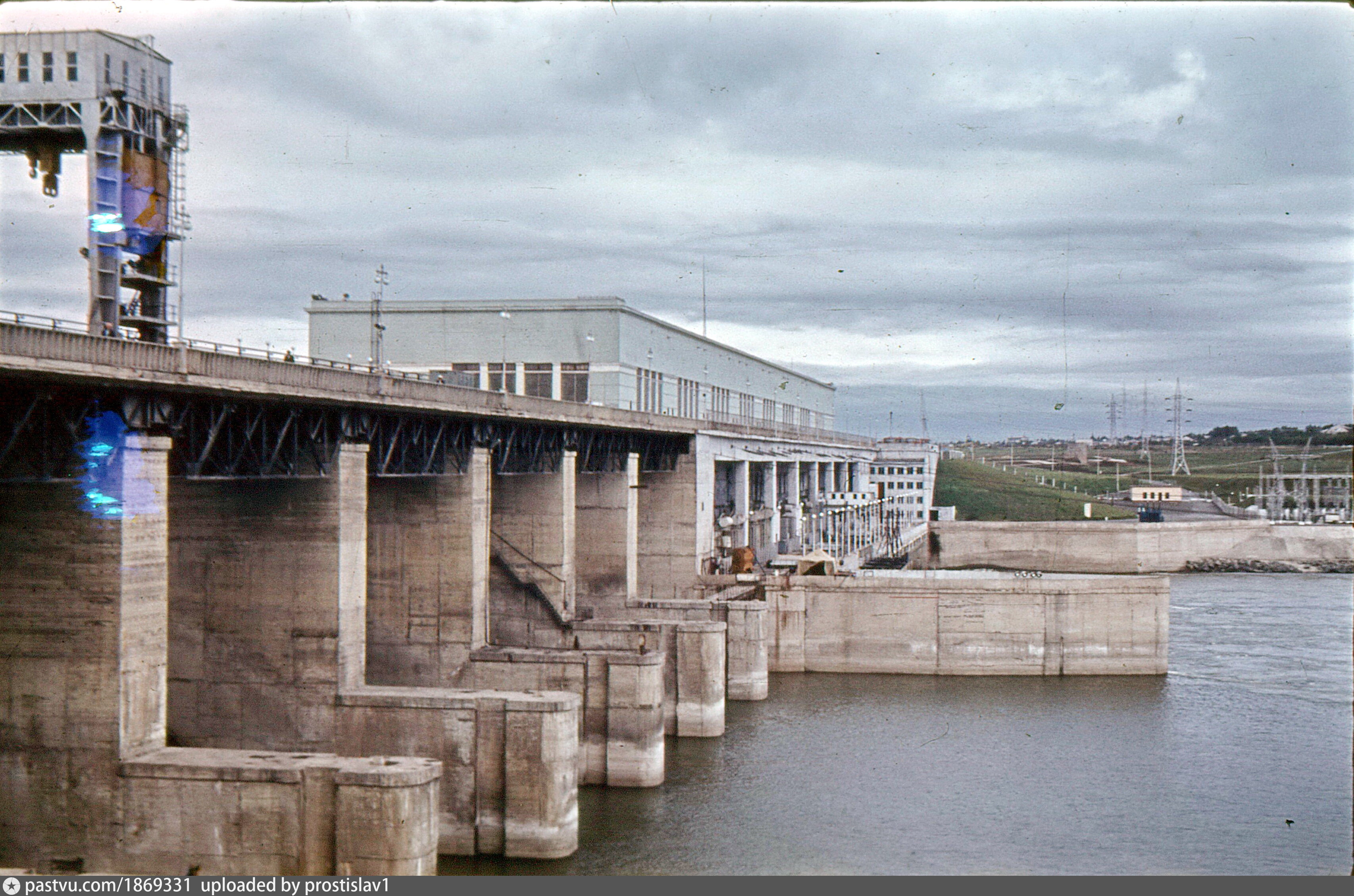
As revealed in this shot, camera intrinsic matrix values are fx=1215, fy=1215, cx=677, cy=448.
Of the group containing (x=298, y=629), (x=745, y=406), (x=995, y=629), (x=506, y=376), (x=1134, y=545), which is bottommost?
(x=995, y=629)

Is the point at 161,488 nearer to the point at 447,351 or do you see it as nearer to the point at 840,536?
the point at 447,351

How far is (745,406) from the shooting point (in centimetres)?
9812

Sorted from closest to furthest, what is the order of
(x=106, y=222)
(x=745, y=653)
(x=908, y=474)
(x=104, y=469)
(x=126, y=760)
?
(x=104, y=469) < (x=126, y=760) < (x=106, y=222) < (x=745, y=653) < (x=908, y=474)

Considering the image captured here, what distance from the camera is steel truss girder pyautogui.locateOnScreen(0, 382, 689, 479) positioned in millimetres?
23141

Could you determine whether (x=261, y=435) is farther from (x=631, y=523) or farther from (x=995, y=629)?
(x=995, y=629)

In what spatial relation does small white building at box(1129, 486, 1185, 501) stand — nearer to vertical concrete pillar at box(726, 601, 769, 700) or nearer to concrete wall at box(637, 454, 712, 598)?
concrete wall at box(637, 454, 712, 598)

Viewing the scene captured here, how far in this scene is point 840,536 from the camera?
89.6 metres

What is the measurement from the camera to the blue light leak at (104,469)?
23703 millimetres

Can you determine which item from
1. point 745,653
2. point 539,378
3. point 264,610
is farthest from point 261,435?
point 539,378

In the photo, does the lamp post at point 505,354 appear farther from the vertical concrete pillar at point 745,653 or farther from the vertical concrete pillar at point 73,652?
the vertical concrete pillar at point 73,652

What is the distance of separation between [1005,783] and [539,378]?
123 feet

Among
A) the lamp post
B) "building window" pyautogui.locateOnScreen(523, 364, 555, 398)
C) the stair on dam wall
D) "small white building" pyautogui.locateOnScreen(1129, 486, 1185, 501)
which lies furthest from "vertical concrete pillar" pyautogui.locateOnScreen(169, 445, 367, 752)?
"small white building" pyautogui.locateOnScreen(1129, 486, 1185, 501)

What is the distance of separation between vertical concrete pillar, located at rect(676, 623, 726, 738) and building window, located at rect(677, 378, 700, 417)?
3444cm

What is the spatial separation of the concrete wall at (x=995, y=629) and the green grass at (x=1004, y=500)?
89.5m
